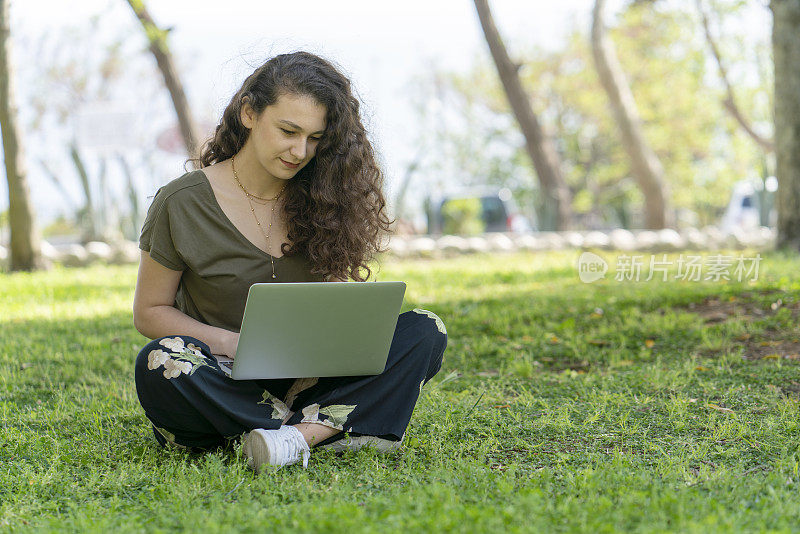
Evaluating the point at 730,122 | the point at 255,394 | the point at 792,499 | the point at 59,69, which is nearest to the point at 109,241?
the point at 255,394

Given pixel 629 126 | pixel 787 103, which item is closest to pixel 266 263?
pixel 787 103

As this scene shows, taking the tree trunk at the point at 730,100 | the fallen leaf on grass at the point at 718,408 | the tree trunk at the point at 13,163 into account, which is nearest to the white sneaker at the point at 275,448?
the fallen leaf on grass at the point at 718,408

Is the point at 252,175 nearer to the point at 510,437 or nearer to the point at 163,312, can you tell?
the point at 163,312

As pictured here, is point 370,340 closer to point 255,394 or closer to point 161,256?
point 255,394

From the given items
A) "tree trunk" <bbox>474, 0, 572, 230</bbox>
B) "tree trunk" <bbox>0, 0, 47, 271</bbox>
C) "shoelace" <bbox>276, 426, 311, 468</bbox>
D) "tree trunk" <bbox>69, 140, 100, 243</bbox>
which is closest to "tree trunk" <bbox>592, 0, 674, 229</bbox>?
"tree trunk" <bbox>474, 0, 572, 230</bbox>

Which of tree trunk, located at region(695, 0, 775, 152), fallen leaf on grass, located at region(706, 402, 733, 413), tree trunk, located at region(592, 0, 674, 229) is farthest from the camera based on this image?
tree trunk, located at region(695, 0, 775, 152)

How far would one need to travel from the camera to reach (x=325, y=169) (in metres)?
2.77

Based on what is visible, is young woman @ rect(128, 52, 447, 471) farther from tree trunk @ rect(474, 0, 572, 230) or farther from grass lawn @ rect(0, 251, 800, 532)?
tree trunk @ rect(474, 0, 572, 230)

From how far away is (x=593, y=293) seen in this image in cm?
582

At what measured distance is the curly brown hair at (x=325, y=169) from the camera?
2.65 meters

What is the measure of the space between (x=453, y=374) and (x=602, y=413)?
78cm

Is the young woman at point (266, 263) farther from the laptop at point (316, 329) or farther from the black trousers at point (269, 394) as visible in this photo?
the laptop at point (316, 329)

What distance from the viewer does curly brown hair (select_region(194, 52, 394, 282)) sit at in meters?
2.65

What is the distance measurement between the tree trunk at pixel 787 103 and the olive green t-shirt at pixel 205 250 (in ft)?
19.8
